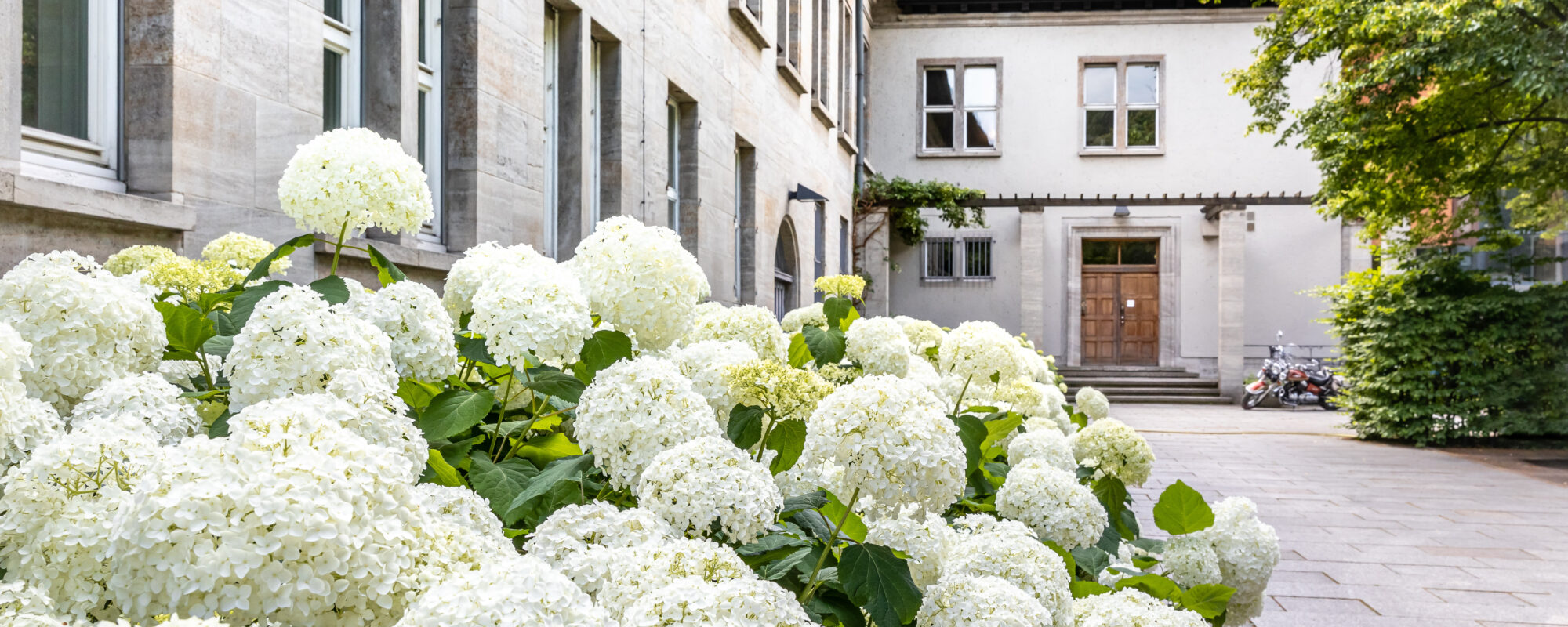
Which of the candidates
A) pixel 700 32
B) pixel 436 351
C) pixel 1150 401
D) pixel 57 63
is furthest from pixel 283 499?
pixel 1150 401

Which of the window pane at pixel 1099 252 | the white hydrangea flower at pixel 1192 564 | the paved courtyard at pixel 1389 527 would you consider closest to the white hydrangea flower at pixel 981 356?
the white hydrangea flower at pixel 1192 564

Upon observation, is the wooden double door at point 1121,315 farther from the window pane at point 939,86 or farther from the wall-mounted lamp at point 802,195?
the wall-mounted lamp at point 802,195

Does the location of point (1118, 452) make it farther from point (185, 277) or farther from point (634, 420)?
point (185, 277)

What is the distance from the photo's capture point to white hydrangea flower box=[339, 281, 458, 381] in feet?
5.44

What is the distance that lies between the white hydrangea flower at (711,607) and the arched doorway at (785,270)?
1276 centimetres

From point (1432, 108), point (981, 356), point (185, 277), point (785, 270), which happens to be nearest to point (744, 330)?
point (981, 356)

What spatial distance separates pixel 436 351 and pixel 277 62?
3.00 meters

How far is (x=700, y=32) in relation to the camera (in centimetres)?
960

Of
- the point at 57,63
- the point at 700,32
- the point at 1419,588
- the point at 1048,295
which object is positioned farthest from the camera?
the point at 1048,295

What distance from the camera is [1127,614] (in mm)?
1607

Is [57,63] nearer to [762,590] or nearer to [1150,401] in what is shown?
[762,590]

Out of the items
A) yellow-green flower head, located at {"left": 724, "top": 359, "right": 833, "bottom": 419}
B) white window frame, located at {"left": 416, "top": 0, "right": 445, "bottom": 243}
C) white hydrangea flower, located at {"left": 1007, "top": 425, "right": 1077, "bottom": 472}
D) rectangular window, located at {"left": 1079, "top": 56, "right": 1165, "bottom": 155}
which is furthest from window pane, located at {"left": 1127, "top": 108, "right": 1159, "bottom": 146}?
yellow-green flower head, located at {"left": 724, "top": 359, "right": 833, "bottom": 419}

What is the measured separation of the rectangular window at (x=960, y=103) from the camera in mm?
22828

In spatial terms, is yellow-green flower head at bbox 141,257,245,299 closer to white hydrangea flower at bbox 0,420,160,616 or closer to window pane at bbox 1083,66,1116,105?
white hydrangea flower at bbox 0,420,160,616
